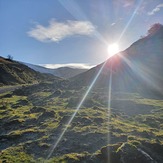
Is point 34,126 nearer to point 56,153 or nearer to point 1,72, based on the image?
point 56,153

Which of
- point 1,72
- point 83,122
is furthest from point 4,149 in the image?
point 1,72

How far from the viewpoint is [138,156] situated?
3152 cm

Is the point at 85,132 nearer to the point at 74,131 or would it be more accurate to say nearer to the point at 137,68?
the point at 74,131

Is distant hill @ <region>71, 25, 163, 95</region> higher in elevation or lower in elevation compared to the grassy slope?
higher

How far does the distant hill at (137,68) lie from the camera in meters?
104

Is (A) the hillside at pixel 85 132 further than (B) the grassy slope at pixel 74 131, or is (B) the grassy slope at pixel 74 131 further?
(B) the grassy slope at pixel 74 131

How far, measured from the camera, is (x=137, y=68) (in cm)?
11606

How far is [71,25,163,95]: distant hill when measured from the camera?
104 meters

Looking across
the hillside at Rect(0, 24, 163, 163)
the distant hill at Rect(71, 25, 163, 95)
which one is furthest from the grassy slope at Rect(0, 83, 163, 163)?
the distant hill at Rect(71, 25, 163, 95)

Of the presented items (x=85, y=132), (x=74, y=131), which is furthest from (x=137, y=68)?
(x=74, y=131)

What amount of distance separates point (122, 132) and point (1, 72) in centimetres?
15012

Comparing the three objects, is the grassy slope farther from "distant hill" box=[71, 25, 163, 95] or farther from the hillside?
"distant hill" box=[71, 25, 163, 95]

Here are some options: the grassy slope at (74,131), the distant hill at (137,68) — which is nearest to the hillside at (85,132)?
the grassy slope at (74,131)

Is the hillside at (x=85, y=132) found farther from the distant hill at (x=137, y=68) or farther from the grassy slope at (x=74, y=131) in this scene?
the distant hill at (x=137, y=68)
